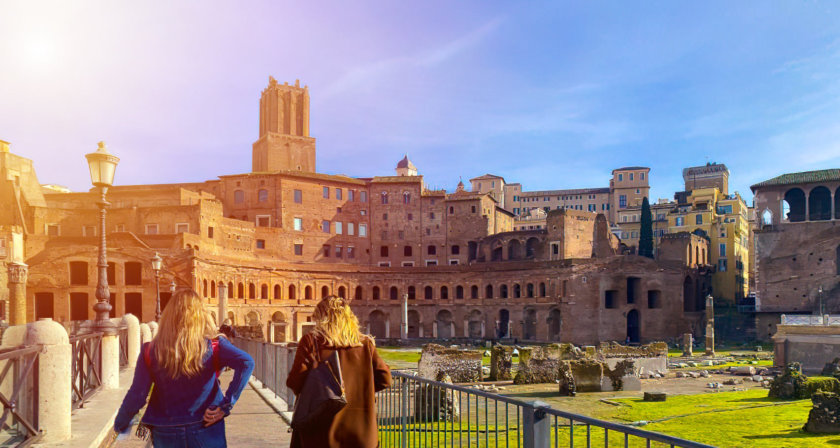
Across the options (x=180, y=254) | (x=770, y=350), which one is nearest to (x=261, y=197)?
(x=180, y=254)

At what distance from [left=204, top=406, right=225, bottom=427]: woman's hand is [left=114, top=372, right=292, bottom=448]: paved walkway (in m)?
4.18

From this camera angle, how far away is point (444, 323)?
63000mm

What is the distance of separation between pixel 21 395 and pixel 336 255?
191ft

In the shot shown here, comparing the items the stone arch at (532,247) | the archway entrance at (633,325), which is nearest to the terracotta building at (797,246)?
the archway entrance at (633,325)

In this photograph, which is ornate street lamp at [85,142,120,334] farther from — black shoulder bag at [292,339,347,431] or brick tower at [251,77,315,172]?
brick tower at [251,77,315,172]

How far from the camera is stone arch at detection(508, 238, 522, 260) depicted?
65562 mm

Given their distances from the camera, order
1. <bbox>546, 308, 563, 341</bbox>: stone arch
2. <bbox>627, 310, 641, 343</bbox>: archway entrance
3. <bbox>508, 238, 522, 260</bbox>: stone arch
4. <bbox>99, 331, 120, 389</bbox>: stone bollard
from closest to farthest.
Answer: <bbox>99, 331, 120, 389</bbox>: stone bollard
<bbox>627, 310, 641, 343</bbox>: archway entrance
<bbox>546, 308, 563, 341</bbox>: stone arch
<bbox>508, 238, 522, 260</bbox>: stone arch

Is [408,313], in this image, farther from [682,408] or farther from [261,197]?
[682,408]

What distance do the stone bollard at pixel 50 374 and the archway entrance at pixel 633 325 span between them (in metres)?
53.8

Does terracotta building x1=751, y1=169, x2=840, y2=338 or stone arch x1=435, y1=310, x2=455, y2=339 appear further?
stone arch x1=435, y1=310, x2=455, y2=339

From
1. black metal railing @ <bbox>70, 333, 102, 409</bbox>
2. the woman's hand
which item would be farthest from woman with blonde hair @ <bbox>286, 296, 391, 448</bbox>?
black metal railing @ <bbox>70, 333, 102, 409</bbox>

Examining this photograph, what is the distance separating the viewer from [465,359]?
26625mm

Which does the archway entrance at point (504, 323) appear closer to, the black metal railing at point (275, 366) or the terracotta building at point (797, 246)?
the terracotta building at point (797, 246)

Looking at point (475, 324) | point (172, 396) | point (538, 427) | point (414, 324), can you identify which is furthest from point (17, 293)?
point (538, 427)
